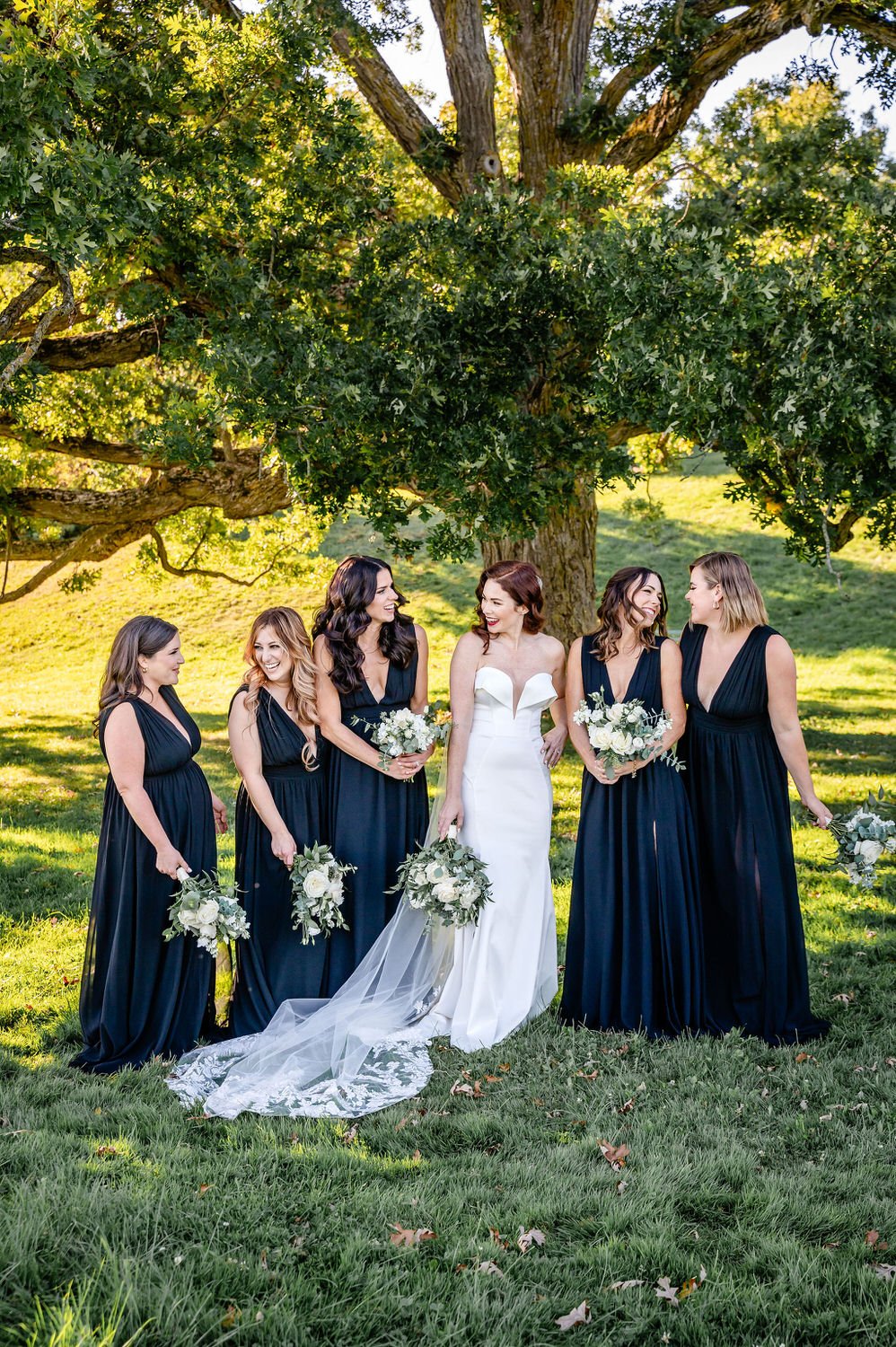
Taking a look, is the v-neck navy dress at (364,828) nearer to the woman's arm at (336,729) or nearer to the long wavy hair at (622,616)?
the woman's arm at (336,729)

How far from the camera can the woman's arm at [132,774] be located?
225 inches

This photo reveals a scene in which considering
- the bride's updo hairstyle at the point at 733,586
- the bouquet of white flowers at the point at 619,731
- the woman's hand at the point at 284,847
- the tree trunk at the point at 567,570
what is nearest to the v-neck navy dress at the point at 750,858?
the bride's updo hairstyle at the point at 733,586

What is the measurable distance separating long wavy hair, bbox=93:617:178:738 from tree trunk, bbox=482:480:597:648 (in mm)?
9207

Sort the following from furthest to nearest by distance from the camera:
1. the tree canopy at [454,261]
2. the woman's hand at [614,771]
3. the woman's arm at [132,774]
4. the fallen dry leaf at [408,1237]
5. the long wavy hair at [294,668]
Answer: the tree canopy at [454,261]
the long wavy hair at [294,668]
the woman's hand at [614,771]
the woman's arm at [132,774]
the fallen dry leaf at [408,1237]

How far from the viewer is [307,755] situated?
6.37 m

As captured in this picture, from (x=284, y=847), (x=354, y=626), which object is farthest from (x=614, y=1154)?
(x=354, y=626)

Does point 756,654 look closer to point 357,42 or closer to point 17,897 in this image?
point 17,897

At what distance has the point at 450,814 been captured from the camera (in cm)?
645

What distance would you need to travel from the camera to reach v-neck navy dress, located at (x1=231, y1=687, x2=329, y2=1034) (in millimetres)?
6297

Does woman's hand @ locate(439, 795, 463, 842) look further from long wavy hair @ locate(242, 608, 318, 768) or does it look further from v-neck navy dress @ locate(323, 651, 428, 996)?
long wavy hair @ locate(242, 608, 318, 768)

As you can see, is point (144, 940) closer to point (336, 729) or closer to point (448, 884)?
point (336, 729)

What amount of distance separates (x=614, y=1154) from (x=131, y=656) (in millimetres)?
3498

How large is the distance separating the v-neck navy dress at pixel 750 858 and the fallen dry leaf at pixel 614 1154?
1754mm

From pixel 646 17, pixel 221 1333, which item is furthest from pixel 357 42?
pixel 221 1333
